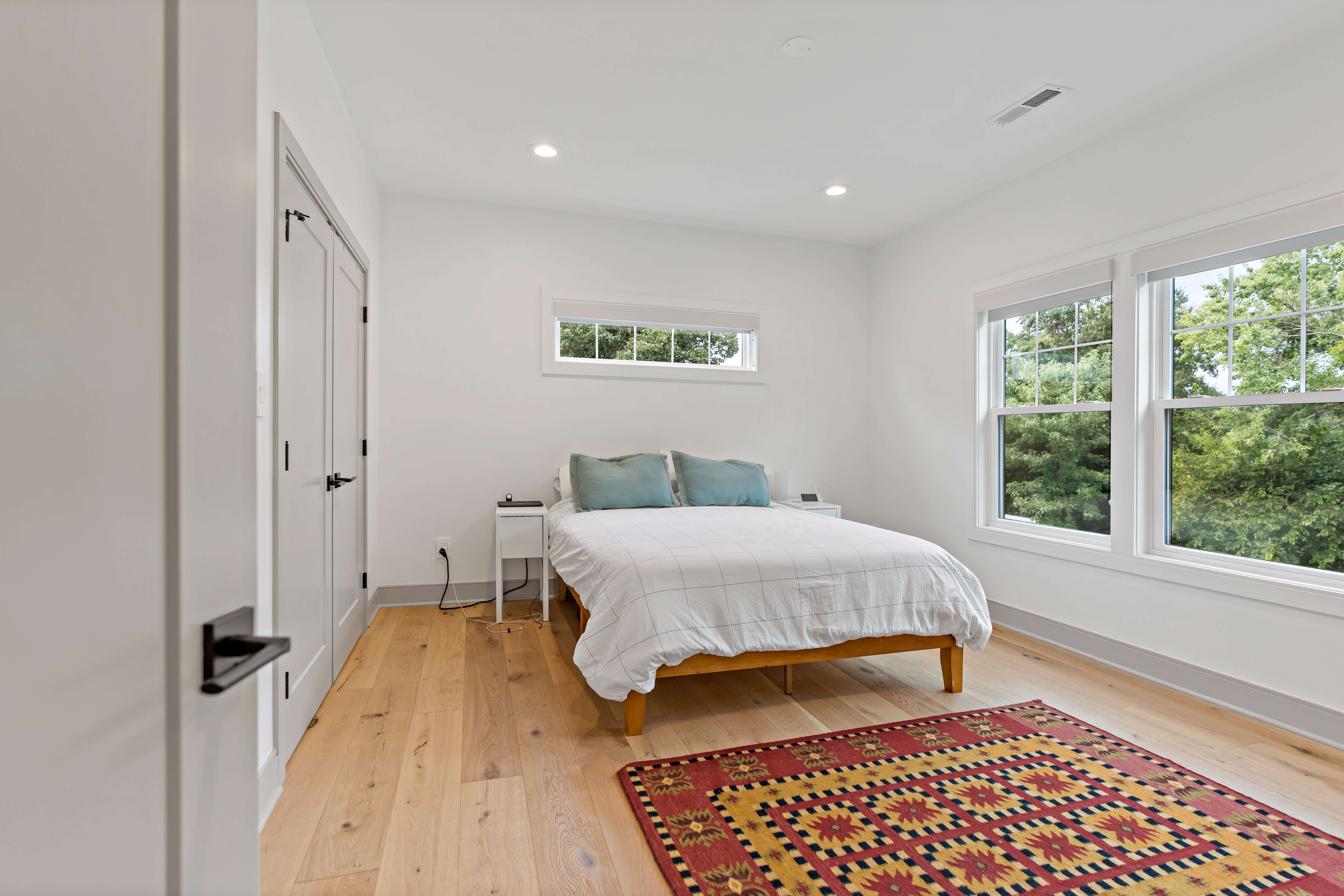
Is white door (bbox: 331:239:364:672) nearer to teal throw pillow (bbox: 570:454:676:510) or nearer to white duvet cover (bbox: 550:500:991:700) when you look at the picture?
white duvet cover (bbox: 550:500:991:700)

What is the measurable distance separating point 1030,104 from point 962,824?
117 inches

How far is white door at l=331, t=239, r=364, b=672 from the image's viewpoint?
9.06 ft

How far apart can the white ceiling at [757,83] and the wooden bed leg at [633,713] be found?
2.50 m

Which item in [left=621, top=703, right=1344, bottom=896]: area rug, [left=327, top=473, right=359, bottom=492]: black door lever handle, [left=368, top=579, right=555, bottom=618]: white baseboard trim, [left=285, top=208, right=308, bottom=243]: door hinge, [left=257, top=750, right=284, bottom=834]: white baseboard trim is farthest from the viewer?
[left=368, top=579, right=555, bottom=618]: white baseboard trim

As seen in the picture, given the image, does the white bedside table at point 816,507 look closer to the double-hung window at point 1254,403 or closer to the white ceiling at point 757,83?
the double-hung window at point 1254,403

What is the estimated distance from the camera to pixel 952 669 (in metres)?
2.70

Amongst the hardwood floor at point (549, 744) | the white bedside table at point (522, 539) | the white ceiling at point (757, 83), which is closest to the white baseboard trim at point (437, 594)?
the white bedside table at point (522, 539)

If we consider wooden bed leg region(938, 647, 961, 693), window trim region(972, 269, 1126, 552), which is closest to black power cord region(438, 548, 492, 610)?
wooden bed leg region(938, 647, 961, 693)

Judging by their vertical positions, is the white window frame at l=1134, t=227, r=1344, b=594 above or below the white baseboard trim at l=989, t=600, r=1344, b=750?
above

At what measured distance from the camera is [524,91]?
111 inches

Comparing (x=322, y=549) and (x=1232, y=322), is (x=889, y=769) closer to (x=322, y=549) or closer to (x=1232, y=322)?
(x=322, y=549)

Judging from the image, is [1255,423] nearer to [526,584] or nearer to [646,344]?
[646,344]

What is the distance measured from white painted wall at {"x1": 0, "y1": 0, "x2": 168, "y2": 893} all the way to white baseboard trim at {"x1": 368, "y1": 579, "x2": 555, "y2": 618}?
3.45 metres

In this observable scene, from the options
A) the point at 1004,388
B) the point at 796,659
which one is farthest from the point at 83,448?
the point at 1004,388
